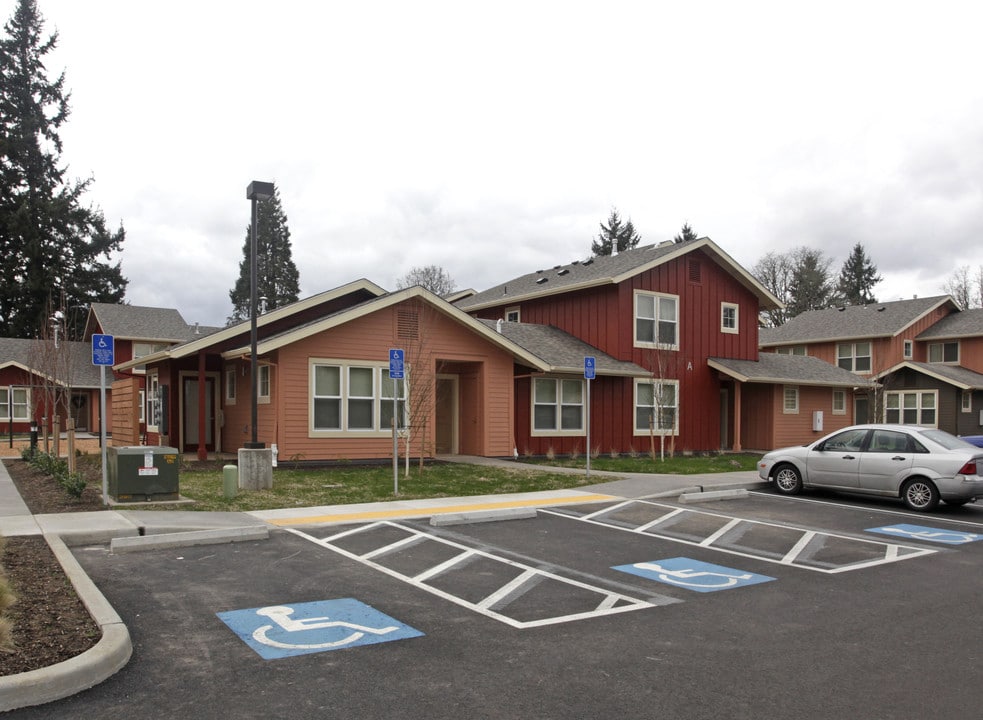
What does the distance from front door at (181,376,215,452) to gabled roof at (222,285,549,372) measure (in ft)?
9.81

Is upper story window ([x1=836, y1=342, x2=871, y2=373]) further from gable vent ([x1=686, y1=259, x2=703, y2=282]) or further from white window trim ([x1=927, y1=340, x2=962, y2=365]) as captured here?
gable vent ([x1=686, y1=259, x2=703, y2=282])

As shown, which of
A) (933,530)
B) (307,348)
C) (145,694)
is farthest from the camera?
(307,348)

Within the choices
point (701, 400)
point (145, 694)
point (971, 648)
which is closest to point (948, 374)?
point (701, 400)

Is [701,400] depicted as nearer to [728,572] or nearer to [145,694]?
[728,572]

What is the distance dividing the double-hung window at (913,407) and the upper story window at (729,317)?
1441 centimetres

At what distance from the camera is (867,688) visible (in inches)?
200

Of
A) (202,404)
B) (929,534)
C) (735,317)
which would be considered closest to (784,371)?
(735,317)

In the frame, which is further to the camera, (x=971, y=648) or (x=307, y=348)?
(x=307, y=348)

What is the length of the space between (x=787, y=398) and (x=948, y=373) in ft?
45.5

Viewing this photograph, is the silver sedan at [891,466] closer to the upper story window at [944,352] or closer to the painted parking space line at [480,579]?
the painted parking space line at [480,579]

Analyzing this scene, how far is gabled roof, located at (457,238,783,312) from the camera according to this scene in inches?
1027

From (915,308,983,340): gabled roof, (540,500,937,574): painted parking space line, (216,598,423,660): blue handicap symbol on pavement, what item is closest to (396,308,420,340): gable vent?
(540,500,937,574): painted parking space line

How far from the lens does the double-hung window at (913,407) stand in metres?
38.6

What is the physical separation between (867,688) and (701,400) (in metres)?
23.2
